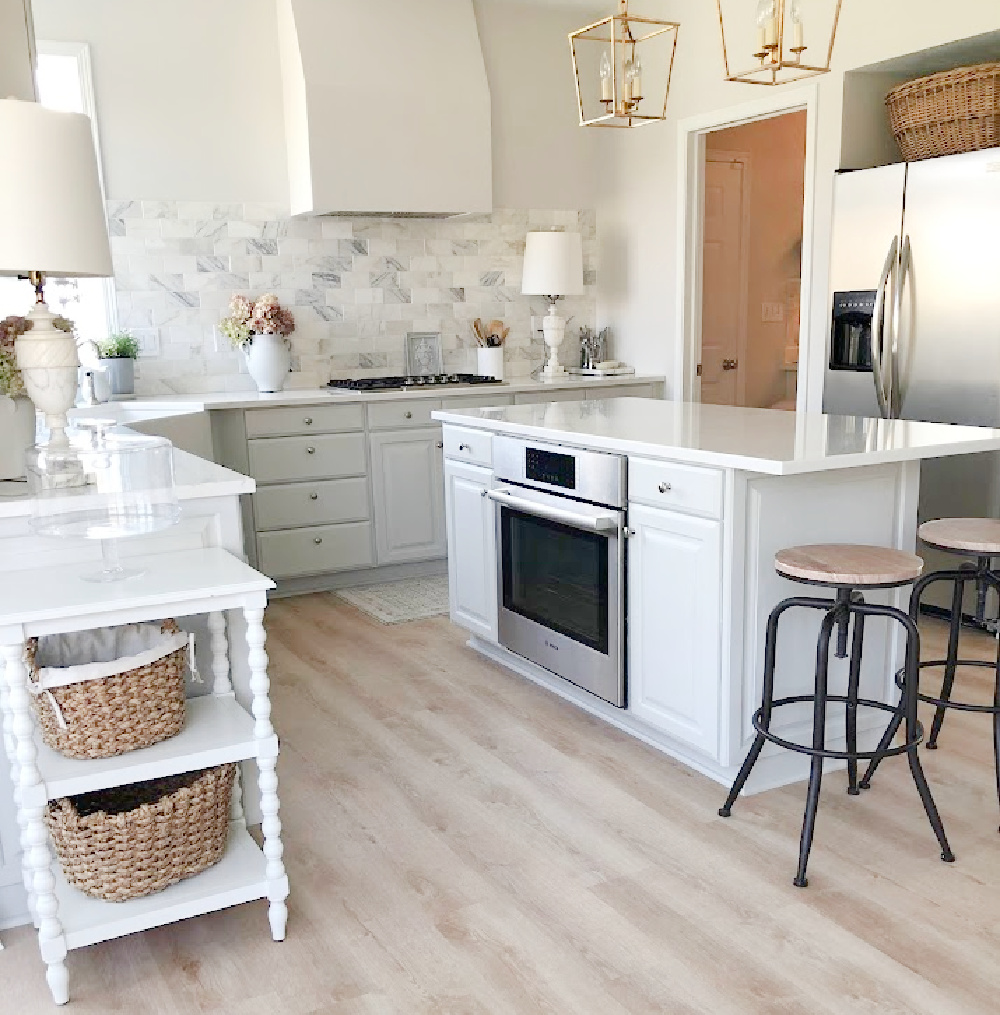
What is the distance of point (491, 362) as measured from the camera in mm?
5414

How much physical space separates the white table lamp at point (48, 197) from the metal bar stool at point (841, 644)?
1.63 meters

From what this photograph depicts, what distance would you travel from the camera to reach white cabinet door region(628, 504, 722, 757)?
2555mm

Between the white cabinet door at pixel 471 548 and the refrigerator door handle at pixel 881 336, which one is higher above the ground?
the refrigerator door handle at pixel 881 336

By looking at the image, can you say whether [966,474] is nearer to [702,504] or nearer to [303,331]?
[702,504]

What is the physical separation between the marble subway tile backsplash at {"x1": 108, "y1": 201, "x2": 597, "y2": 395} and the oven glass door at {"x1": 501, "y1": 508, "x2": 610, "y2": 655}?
217cm

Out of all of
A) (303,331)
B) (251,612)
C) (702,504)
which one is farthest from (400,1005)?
(303,331)

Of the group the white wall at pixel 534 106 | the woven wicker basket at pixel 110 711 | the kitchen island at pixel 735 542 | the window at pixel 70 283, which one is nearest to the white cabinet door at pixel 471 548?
the kitchen island at pixel 735 542

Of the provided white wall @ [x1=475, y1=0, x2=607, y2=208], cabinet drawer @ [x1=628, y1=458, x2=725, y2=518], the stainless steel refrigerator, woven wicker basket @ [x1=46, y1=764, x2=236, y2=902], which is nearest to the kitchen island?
cabinet drawer @ [x1=628, y1=458, x2=725, y2=518]

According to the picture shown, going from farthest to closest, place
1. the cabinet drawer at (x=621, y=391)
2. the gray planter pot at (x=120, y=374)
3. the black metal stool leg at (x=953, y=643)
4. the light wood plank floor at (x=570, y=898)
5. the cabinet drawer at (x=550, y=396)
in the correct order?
1. the cabinet drawer at (x=621, y=391)
2. the cabinet drawer at (x=550, y=396)
3. the gray planter pot at (x=120, y=374)
4. the black metal stool leg at (x=953, y=643)
5. the light wood plank floor at (x=570, y=898)

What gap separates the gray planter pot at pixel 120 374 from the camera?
4605 millimetres

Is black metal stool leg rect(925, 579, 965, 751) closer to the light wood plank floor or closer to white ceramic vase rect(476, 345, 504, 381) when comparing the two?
the light wood plank floor

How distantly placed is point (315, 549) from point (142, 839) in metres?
2.83

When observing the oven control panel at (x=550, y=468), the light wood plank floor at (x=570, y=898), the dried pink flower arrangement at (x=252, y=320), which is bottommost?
the light wood plank floor at (x=570, y=898)

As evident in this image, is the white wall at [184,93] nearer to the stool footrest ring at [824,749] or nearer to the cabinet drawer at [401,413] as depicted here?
the cabinet drawer at [401,413]
